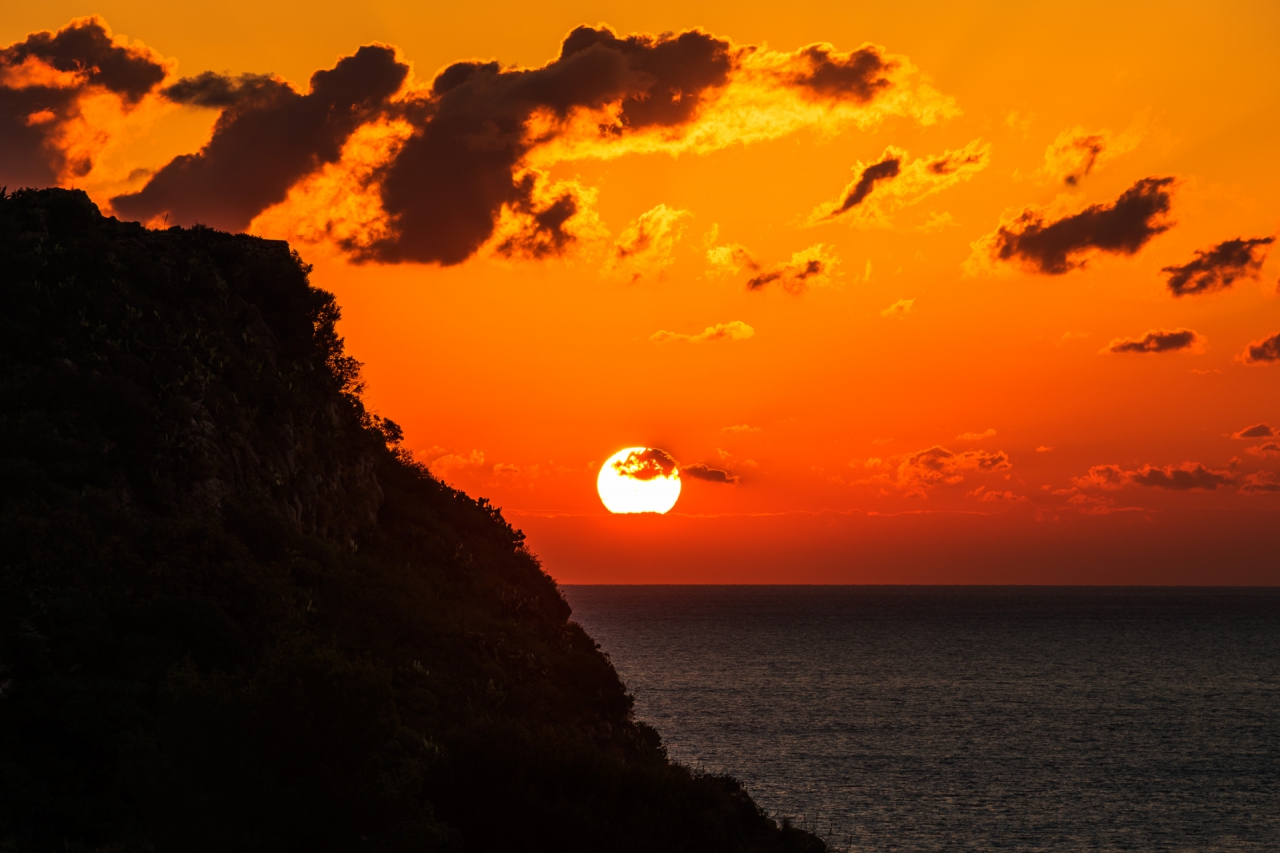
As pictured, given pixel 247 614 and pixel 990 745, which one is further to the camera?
pixel 990 745

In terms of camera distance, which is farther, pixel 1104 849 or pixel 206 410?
pixel 1104 849

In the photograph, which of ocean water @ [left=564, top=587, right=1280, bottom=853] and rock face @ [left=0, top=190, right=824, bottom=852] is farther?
ocean water @ [left=564, top=587, right=1280, bottom=853]

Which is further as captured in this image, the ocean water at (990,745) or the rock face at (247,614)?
the ocean water at (990,745)

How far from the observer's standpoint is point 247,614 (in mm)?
36000

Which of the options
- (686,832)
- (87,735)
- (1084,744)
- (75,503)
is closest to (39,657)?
(87,735)

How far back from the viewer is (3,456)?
37.7 m

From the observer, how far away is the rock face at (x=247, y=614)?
78.8ft

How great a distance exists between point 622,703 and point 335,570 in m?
16.5

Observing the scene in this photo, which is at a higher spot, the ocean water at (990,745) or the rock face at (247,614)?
the rock face at (247,614)

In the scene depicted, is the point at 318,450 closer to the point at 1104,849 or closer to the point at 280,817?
the point at 280,817

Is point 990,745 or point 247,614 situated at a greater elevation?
point 247,614

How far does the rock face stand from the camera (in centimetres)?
2402

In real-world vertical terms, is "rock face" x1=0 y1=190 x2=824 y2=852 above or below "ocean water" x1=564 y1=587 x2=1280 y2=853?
above

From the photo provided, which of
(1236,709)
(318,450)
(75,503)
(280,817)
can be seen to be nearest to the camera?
(280,817)
